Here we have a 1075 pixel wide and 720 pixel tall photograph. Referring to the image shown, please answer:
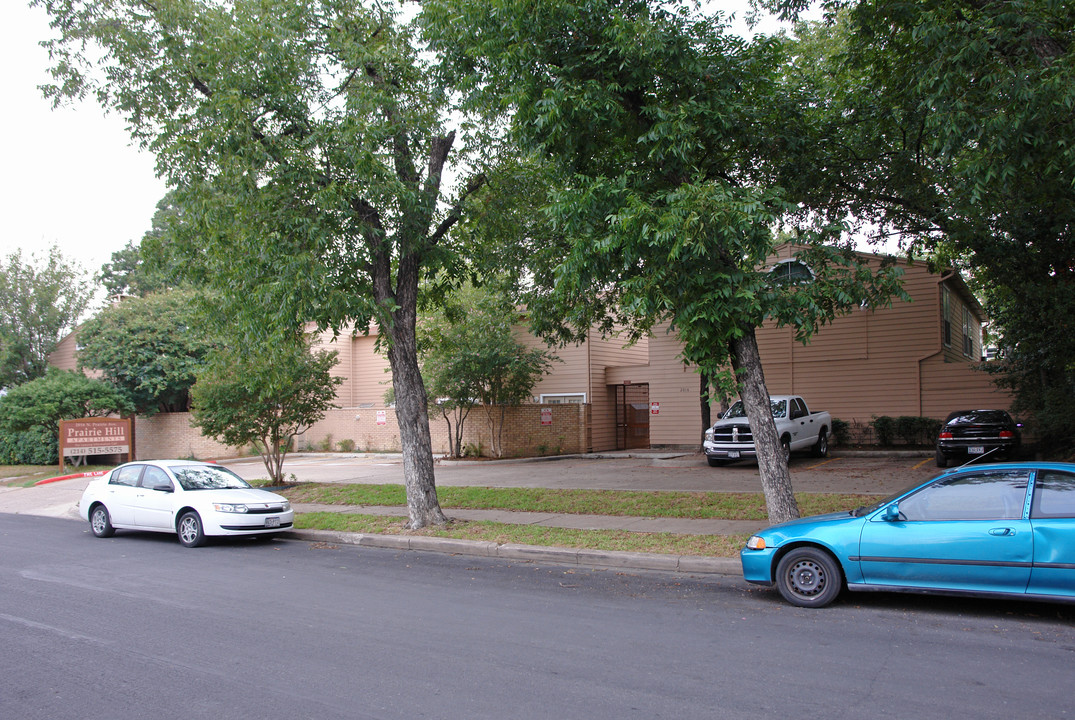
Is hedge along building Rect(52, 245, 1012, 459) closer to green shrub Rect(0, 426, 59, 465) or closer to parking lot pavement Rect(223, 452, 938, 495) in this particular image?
parking lot pavement Rect(223, 452, 938, 495)

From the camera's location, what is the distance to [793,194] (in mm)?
12922

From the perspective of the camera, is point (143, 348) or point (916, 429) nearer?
point (916, 429)

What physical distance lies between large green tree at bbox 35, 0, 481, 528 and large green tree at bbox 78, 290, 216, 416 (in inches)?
737

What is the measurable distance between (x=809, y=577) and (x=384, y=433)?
2507cm

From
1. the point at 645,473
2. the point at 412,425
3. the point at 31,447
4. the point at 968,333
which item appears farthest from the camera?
the point at 31,447

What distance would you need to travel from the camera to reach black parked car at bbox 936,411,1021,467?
1617cm

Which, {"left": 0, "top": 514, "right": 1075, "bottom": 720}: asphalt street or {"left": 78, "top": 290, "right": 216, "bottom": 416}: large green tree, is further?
{"left": 78, "top": 290, "right": 216, "bottom": 416}: large green tree

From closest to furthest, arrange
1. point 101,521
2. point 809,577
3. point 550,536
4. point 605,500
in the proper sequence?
1. point 809,577
2. point 550,536
3. point 101,521
4. point 605,500

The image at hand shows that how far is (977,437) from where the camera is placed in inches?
642

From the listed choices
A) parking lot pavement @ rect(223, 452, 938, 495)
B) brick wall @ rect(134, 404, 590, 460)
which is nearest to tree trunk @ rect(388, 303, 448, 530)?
parking lot pavement @ rect(223, 452, 938, 495)

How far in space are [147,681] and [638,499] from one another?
9656mm

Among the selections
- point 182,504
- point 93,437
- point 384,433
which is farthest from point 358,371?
point 182,504

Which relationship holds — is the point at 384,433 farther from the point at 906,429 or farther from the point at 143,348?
the point at 906,429

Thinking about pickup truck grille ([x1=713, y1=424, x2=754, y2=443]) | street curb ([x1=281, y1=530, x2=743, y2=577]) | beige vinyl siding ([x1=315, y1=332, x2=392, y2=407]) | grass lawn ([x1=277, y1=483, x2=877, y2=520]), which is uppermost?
beige vinyl siding ([x1=315, y1=332, x2=392, y2=407])
